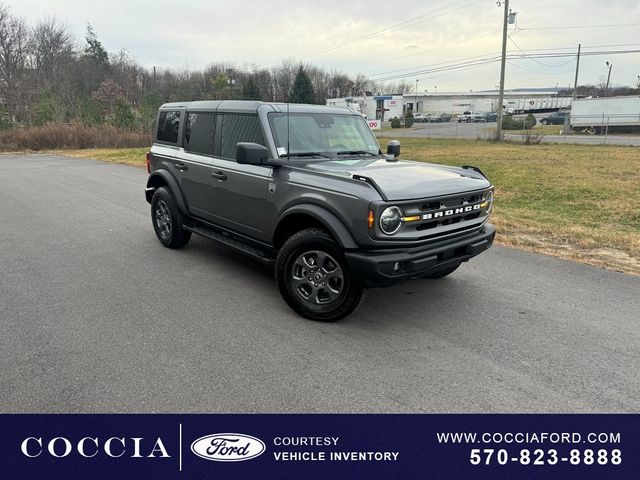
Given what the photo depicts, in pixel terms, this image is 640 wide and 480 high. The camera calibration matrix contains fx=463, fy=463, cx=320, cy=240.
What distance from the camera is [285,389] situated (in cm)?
318

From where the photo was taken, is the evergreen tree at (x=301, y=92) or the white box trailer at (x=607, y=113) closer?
the white box trailer at (x=607, y=113)

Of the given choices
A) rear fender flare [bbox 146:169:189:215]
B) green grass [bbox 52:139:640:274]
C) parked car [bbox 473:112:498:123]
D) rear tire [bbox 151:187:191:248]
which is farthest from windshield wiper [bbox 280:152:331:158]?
parked car [bbox 473:112:498:123]

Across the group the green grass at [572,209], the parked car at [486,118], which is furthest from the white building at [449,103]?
the green grass at [572,209]

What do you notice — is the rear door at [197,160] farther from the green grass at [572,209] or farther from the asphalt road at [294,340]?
the green grass at [572,209]

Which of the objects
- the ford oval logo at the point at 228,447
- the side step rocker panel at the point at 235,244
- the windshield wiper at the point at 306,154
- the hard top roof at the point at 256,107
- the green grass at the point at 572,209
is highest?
the hard top roof at the point at 256,107

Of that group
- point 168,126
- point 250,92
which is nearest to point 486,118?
point 250,92

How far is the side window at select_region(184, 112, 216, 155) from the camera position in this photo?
5.68 metres

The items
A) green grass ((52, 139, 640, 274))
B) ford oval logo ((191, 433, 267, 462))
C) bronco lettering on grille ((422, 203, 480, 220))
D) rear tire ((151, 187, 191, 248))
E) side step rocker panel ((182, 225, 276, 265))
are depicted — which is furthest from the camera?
green grass ((52, 139, 640, 274))

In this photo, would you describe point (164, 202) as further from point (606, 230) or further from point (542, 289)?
point (606, 230)

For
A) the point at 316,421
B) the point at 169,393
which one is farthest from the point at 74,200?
the point at 316,421

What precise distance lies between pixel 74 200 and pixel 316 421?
967 centimetres

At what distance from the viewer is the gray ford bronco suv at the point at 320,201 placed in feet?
12.6

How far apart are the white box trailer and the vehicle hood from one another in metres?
42.7

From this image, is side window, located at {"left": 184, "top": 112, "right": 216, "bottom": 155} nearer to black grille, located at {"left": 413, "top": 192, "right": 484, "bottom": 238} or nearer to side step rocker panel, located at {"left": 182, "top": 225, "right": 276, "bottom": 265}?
side step rocker panel, located at {"left": 182, "top": 225, "right": 276, "bottom": 265}
